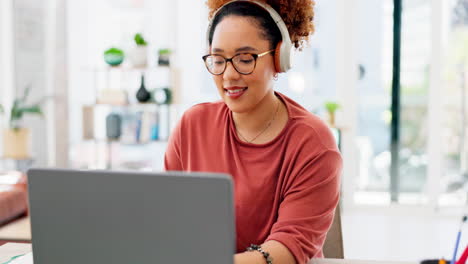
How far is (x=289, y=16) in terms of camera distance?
123 centimetres

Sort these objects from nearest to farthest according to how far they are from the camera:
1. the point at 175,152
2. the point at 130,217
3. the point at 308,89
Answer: the point at 130,217, the point at 175,152, the point at 308,89

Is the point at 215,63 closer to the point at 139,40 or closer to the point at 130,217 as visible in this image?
the point at 130,217

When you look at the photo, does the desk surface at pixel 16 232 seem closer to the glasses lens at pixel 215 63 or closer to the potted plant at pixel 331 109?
the glasses lens at pixel 215 63

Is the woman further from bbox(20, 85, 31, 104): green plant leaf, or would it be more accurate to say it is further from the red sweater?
bbox(20, 85, 31, 104): green plant leaf

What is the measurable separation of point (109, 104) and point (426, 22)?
2.89 metres

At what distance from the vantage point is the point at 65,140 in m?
4.70

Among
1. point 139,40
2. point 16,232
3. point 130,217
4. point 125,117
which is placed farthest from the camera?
point 125,117

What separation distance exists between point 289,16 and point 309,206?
0.47 m

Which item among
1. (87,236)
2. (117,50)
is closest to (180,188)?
(87,236)

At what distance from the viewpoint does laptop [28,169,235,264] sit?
0.64 meters

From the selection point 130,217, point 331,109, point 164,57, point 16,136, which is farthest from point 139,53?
point 130,217

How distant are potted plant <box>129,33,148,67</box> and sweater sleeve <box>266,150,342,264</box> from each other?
3302mm

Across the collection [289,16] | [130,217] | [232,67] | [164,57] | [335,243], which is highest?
[164,57]

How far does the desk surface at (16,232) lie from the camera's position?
8.33ft
